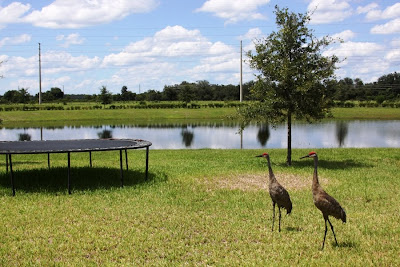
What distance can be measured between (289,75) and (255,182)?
210 inches

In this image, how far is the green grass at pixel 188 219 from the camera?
651 centimetres

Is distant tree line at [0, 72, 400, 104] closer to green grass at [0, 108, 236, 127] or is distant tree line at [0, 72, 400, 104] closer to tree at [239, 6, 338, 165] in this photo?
green grass at [0, 108, 236, 127]

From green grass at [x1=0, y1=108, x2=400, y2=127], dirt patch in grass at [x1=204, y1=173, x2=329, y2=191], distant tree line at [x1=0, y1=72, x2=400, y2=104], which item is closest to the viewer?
dirt patch in grass at [x1=204, y1=173, x2=329, y2=191]

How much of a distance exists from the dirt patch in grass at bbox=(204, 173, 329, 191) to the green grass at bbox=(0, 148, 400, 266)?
3 cm

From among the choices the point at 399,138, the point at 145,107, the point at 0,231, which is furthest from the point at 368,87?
the point at 0,231

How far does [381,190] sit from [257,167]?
16.9ft

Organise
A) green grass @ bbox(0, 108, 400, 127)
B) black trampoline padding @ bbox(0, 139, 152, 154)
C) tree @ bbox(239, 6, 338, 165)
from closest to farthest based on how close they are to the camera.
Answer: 1. black trampoline padding @ bbox(0, 139, 152, 154)
2. tree @ bbox(239, 6, 338, 165)
3. green grass @ bbox(0, 108, 400, 127)

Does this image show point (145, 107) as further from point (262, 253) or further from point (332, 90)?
point (262, 253)

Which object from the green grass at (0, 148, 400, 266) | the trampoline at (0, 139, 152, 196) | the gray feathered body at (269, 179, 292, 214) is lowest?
the green grass at (0, 148, 400, 266)

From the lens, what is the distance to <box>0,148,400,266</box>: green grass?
6.51 meters

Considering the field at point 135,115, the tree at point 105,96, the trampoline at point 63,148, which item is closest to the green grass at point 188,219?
the trampoline at point 63,148

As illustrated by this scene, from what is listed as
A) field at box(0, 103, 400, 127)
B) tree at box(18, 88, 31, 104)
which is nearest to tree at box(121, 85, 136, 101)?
tree at box(18, 88, 31, 104)

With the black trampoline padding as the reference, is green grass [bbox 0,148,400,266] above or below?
below

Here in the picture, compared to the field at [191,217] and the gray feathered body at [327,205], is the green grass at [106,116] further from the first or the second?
the gray feathered body at [327,205]
